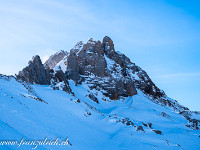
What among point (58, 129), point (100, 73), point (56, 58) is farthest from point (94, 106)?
point (56, 58)

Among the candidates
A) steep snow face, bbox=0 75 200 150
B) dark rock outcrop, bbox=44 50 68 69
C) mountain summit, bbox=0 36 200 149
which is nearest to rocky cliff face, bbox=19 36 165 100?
mountain summit, bbox=0 36 200 149

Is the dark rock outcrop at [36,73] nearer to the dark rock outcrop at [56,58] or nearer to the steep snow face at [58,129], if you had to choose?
the steep snow face at [58,129]

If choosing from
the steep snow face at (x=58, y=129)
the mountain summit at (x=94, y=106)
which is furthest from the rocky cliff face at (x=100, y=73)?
the steep snow face at (x=58, y=129)

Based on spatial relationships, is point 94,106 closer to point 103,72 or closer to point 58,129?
point 103,72

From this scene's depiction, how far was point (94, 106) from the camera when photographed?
4112 cm

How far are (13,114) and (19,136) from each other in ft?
8.85

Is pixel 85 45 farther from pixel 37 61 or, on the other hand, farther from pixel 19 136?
pixel 19 136

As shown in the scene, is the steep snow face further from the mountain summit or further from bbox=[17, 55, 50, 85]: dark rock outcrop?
bbox=[17, 55, 50, 85]: dark rock outcrop

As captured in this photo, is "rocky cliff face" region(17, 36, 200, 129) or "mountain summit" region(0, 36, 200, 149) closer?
"mountain summit" region(0, 36, 200, 149)

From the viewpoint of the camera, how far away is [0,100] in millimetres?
10812

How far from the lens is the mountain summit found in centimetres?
1193

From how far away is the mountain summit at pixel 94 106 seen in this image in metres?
11.9

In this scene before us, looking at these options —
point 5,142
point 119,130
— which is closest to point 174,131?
point 119,130

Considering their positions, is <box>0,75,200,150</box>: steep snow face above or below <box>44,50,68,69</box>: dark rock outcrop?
below
